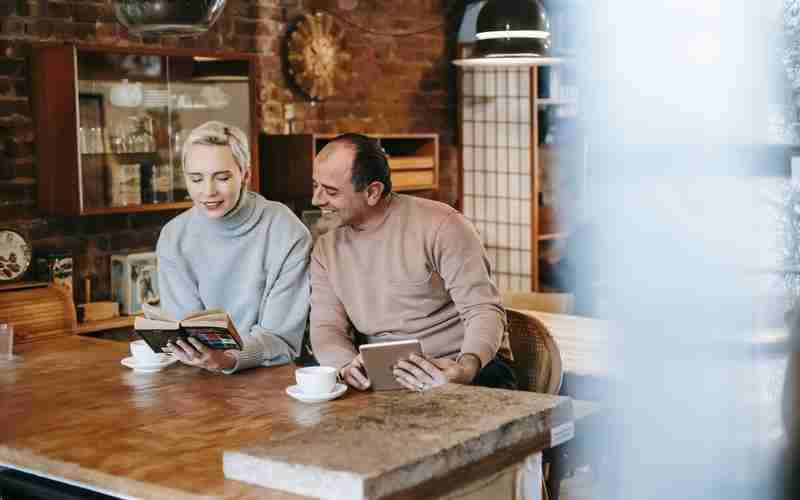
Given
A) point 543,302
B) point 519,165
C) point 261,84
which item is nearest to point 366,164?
point 543,302

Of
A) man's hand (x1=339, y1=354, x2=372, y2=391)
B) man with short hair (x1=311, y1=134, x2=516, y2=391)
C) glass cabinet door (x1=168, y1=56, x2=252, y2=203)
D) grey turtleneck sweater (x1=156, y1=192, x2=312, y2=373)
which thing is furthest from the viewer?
glass cabinet door (x1=168, y1=56, x2=252, y2=203)

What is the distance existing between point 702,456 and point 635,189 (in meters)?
1.04

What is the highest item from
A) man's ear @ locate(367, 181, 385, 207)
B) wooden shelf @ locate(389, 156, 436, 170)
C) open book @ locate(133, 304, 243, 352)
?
wooden shelf @ locate(389, 156, 436, 170)

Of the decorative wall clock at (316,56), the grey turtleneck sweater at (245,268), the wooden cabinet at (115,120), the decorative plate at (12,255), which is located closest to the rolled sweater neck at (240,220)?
the grey turtleneck sweater at (245,268)

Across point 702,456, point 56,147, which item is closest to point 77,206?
point 56,147

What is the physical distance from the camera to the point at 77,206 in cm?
461

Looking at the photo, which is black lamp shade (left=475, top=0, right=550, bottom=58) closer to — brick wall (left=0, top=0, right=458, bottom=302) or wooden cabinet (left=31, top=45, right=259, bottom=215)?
wooden cabinet (left=31, top=45, right=259, bottom=215)

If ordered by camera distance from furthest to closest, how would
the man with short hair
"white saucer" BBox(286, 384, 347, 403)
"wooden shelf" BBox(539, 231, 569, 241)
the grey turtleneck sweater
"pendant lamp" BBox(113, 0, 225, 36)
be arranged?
"wooden shelf" BBox(539, 231, 569, 241) → the grey turtleneck sweater → the man with short hair → "white saucer" BBox(286, 384, 347, 403) → "pendant lamp" BBox(113, 0, 225, 36)

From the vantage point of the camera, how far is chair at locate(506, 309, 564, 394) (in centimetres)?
324

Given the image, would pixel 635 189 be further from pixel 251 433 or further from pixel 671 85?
pixel 251 433

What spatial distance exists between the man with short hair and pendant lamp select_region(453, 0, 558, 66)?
1373 mm

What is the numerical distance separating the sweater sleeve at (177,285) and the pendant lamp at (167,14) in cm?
100

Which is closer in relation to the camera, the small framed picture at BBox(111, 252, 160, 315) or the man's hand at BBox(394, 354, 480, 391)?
the man's hand at BBox(394, 354, 480, 391)

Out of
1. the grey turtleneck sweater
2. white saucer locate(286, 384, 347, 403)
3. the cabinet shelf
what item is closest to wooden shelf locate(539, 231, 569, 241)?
the cabinet shelf
